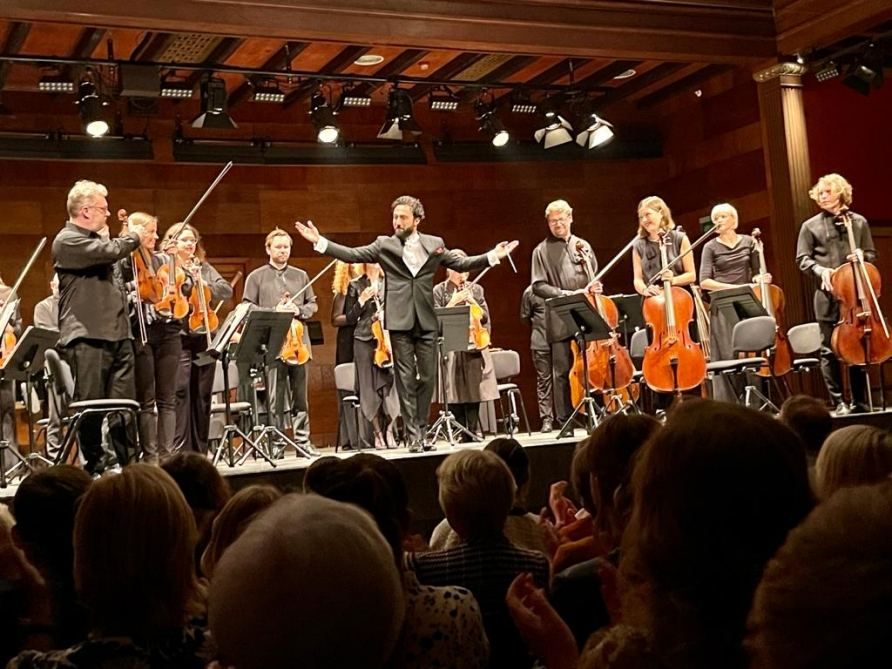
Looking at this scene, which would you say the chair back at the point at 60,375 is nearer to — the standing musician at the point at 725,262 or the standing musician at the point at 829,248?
the standing musician at the point at 725,262

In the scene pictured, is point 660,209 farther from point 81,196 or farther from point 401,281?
point 81,196

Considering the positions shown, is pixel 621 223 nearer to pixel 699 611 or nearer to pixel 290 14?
pixel 290 14

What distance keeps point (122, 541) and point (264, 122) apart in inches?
444

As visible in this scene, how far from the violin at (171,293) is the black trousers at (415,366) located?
1455mm

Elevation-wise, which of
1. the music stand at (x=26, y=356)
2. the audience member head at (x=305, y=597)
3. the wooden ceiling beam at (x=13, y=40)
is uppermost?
the wooden ceiling beam at (x=13, y=40)

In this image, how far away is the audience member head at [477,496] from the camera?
2.66 m

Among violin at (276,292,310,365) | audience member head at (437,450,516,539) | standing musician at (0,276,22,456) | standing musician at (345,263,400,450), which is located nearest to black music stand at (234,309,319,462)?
standing musician at (0,276,22,456)

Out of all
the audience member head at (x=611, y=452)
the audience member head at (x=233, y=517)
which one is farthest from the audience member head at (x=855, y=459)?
the audience member head at (x=233, y=517)

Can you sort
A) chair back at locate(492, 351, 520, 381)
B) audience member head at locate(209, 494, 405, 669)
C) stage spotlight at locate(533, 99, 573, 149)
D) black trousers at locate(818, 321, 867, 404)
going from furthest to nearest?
stage spotlight at locate(533, 99, 573, 149)
chair back at locate(492, 351, 520, 381)
black trousers at locate(818, 321, 867, 404)
audience member head at locate(209, 494, 405, 669)

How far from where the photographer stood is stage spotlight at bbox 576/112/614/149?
35.3 feet

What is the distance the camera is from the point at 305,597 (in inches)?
41.6

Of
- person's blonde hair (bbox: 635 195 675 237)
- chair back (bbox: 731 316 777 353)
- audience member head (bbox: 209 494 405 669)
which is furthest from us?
person's blonde hair (bbox: 635 195 675 237)

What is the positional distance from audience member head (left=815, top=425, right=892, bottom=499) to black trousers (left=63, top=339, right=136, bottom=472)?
4.92 m

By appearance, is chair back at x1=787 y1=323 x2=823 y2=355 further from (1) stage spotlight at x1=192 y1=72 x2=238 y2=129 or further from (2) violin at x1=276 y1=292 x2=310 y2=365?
(1) stage spotlight at x1=192 y1=72 x2=238 y2=129
